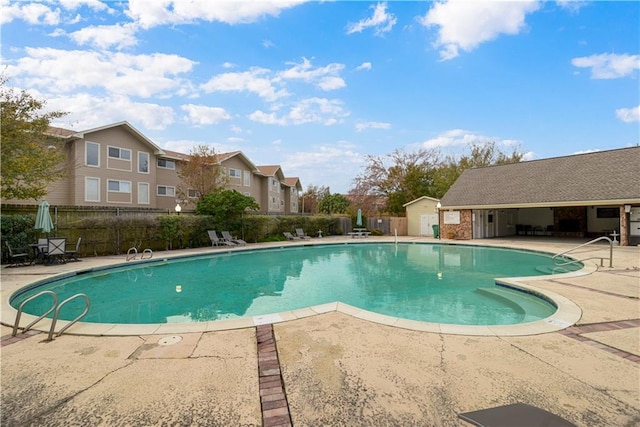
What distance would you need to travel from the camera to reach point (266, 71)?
15.5 m

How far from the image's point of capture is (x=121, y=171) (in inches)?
862

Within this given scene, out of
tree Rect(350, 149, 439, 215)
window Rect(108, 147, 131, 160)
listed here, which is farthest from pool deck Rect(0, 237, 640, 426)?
tree Rect(350, 149, 439, 215)

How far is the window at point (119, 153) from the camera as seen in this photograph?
21438 millimetres

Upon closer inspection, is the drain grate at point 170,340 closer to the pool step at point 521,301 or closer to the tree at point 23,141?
the pool step at point 521,301

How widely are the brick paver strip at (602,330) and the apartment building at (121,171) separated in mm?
19915

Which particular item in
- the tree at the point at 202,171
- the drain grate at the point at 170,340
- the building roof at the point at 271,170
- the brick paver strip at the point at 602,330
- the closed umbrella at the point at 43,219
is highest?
the building roof at the point at 271,170

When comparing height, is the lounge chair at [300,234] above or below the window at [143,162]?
below

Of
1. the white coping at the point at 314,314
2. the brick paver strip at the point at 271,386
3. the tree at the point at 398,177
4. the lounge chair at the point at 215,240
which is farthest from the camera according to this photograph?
the tree at the point at 398,177

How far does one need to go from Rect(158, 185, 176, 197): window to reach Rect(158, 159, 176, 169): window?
170 cm

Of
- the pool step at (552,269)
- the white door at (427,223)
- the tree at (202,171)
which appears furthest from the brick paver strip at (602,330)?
the tree at (202,171)

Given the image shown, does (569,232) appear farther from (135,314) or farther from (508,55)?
(135,314)

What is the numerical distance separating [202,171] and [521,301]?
23.3 metres

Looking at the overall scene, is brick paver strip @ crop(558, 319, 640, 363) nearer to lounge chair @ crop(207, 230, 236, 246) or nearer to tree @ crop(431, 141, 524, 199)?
lounge chair @ crop(207, 230, 236, 246)

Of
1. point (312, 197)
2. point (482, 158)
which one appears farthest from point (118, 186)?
point (482, 158)
